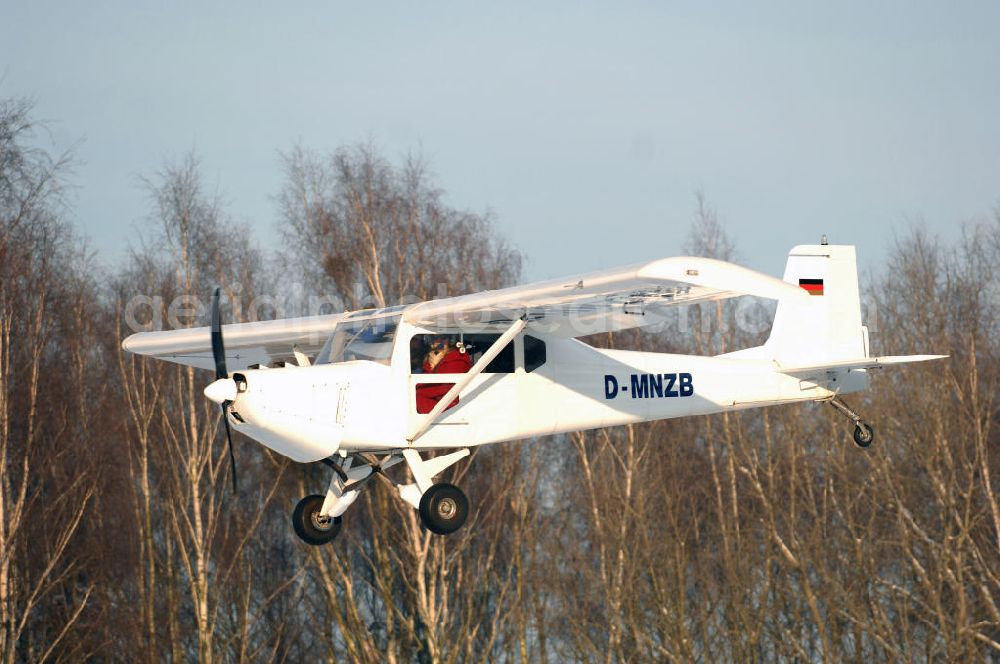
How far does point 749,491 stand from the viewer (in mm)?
30297

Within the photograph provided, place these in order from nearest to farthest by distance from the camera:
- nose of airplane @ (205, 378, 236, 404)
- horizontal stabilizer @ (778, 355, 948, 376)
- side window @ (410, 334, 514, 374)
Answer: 1. nose of airplane @ (205, 378, 236, 404)
2. side window @ (410, 334, 514, 374)
3. horizontal stabilizer @ (778, 355, 948, 376)

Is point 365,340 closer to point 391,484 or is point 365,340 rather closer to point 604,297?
point 391,484

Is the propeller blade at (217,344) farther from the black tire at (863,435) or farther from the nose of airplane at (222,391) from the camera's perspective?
the black tire at (863,435)

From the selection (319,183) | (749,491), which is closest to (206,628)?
(319,183)

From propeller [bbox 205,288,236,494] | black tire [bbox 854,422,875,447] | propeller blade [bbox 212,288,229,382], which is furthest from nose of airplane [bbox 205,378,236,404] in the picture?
black tire [bbox 854,422,875,447]

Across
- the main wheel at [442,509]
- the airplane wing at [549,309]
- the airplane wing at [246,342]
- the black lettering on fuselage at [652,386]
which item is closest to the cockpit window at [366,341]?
the airplane wing at [549,309]

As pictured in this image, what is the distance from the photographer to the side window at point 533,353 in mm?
13250

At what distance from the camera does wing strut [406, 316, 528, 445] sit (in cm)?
1235

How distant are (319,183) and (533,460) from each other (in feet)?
24.0

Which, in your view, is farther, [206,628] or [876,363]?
[206,628]

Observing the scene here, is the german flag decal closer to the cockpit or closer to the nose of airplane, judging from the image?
the cockpit

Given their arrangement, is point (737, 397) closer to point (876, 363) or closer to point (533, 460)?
point (876, 363)

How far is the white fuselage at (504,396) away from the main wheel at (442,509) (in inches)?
17.7

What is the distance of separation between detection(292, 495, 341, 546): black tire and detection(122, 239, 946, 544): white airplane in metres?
0.01
